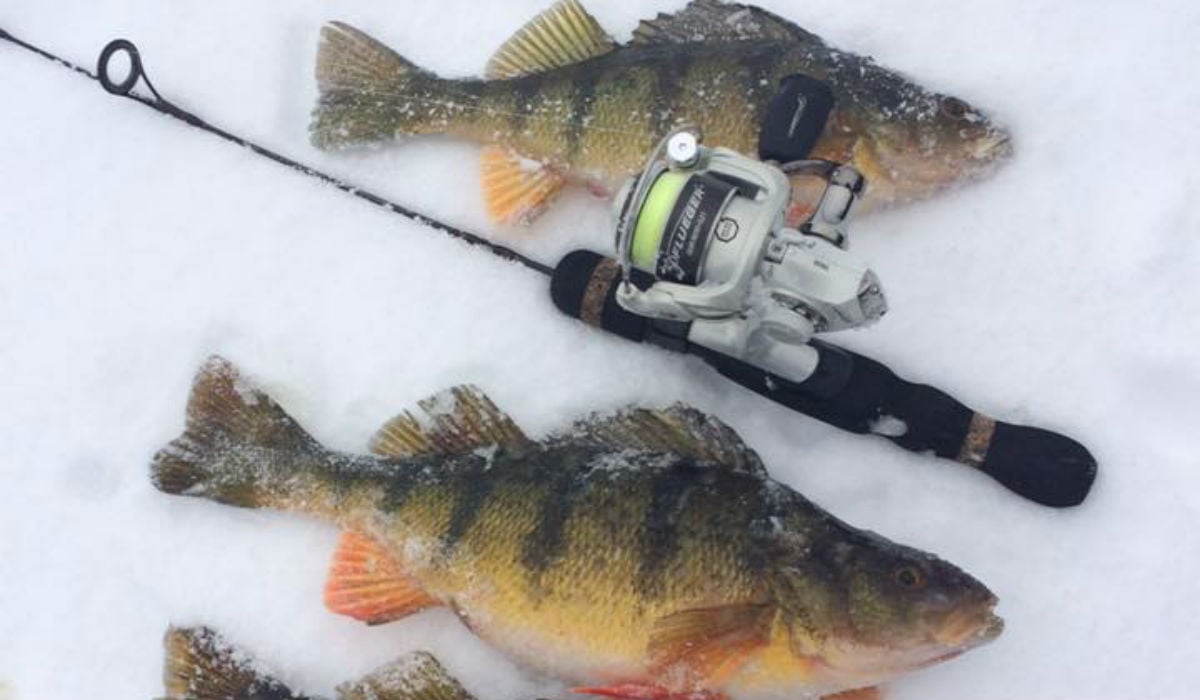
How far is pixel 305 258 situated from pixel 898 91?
1.49m

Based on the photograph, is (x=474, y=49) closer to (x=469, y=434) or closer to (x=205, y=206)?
(x=205, y=206)

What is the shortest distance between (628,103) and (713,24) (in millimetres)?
326

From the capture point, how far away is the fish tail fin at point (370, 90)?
9.36 ft

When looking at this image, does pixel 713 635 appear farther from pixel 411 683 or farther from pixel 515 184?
pixel 515 184

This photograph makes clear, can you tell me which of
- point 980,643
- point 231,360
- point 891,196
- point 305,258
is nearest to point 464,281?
point 305,258

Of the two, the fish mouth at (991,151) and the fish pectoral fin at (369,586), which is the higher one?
the fish mouth at (991,151)

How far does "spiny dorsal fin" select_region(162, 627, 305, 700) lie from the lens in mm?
2461

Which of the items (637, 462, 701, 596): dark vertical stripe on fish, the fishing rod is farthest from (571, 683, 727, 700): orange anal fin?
the fishing rod

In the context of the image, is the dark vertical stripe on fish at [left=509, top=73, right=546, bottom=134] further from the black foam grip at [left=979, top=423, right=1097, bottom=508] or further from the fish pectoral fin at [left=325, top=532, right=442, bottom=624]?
the black foam grip at [left=979, top=423, right=1097, bottom=508]

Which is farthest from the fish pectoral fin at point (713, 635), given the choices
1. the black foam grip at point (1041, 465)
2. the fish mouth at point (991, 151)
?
the fish mouth at point (991, 151)

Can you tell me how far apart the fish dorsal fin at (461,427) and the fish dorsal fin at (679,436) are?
0.15m

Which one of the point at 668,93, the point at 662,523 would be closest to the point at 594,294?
the point at 668,93

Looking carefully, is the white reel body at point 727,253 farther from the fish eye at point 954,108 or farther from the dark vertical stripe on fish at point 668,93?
the fish eye at point 954,108

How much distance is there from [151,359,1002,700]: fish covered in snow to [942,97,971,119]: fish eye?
937 mm
